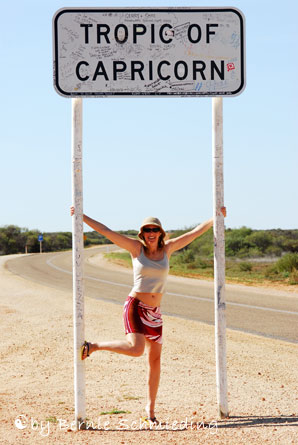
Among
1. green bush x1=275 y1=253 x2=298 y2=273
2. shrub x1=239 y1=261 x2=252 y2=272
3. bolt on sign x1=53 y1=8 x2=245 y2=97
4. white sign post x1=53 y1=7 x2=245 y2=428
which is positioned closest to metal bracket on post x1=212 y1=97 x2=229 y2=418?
white sign post x1=53 y1=7 x2=245 y2=428

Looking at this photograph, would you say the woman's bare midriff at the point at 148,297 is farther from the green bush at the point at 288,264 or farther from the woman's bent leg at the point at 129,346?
the green bush at the point at 288,264

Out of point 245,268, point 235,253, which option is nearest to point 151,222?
point 245,268

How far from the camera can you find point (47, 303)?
1504 cm

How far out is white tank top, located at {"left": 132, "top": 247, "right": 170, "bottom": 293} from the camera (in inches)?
196

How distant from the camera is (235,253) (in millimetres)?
45625

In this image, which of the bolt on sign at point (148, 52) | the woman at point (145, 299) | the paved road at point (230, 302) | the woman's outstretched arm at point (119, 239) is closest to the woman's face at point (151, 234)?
the woman at point (145, 299)

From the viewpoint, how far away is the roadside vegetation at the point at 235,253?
26375 mm

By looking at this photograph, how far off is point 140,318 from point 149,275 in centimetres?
37

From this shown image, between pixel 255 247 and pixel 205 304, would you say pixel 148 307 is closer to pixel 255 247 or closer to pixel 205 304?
pixel 205 304

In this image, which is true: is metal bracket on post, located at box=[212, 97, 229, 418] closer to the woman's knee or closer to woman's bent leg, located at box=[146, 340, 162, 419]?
woman's bent leg, located at box=[146, 340, 162, 419]

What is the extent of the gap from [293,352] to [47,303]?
758 cm

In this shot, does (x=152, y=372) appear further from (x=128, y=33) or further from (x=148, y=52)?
(x=128, y=33)

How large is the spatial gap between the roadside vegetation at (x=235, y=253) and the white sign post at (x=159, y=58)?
1.39 metres

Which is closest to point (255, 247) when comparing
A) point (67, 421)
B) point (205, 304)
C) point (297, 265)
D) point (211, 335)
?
point (297, 265)
